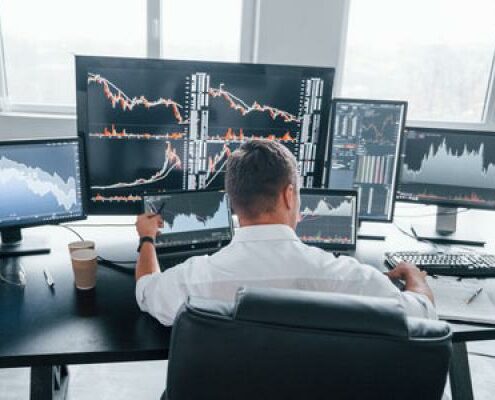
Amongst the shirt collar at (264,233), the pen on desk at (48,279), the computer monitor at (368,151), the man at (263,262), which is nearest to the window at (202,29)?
the computer monitor at (368,151)

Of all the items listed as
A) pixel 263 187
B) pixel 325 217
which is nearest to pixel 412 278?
pixel 325 217

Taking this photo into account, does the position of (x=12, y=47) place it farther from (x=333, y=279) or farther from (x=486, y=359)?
(x=486, y=359)

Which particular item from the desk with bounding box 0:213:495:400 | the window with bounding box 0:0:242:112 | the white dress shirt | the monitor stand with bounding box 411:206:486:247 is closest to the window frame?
the window with bounding box 0:0:242:112

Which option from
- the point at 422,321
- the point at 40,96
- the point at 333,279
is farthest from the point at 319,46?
the point at 422,321

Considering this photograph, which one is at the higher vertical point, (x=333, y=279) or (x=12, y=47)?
(x=12, y=47)

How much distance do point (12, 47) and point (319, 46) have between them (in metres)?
1.89

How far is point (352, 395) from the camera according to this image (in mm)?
784

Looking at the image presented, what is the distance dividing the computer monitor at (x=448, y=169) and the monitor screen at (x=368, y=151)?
0.07 meters

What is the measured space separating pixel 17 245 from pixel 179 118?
25.4 inches

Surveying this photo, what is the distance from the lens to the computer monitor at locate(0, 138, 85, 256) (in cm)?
149

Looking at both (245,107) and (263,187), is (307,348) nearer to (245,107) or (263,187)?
(263,187)

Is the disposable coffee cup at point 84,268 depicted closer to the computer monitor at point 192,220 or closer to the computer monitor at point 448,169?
the computer monitor at point 192,220

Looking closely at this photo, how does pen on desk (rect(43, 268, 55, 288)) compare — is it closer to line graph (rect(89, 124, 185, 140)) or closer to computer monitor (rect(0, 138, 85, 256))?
computer monitor (rect(0, 138, 85, 256))

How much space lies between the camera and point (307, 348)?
0.74 meters
